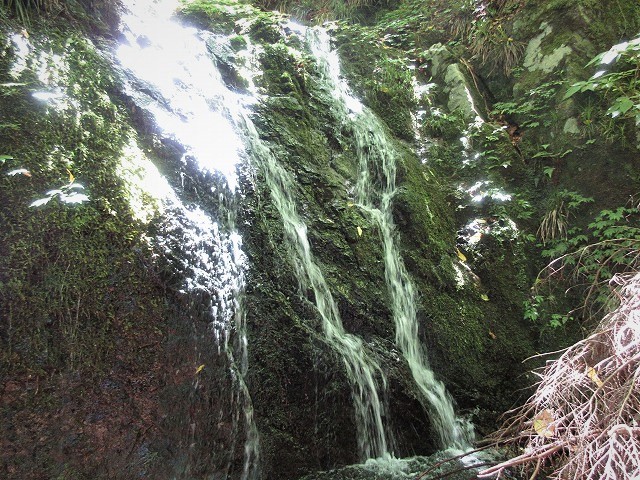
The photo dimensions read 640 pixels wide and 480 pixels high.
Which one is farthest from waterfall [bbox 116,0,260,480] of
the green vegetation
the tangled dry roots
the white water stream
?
the green vegetation

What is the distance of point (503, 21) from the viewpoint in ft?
20.1

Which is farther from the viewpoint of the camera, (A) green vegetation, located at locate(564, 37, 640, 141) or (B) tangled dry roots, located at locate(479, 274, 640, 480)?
(A) green vegetation, located at locate(564, 37, 640, 141)

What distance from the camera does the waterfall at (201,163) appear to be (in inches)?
110

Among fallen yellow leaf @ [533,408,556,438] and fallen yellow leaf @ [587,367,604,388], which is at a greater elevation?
fallen yellow leaf @ [587,367,604,388]

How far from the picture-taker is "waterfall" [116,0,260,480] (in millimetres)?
2789

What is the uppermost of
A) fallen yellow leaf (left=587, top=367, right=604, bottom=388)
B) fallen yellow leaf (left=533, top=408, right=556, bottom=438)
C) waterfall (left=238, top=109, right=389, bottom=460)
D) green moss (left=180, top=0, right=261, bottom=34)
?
green moss (left=180, top=0, right=261, bottom=34)

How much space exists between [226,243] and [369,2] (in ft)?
22.8

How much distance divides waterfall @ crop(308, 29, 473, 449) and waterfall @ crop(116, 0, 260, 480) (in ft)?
5.13

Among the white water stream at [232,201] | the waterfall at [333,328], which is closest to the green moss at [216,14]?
the white water stream at [232,201]

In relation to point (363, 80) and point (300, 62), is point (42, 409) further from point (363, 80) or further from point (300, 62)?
point (363, 80)

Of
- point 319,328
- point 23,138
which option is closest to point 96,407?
point 319,328

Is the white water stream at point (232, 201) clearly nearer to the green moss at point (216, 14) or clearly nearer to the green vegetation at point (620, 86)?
the green moss at point (216, 14)

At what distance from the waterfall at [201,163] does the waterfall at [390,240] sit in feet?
5.13

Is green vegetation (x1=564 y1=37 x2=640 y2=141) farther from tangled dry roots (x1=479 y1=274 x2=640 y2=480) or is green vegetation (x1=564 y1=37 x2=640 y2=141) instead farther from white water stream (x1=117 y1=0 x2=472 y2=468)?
tangled dry roots (x1=479 y1=274 x2=640 y2=480)
